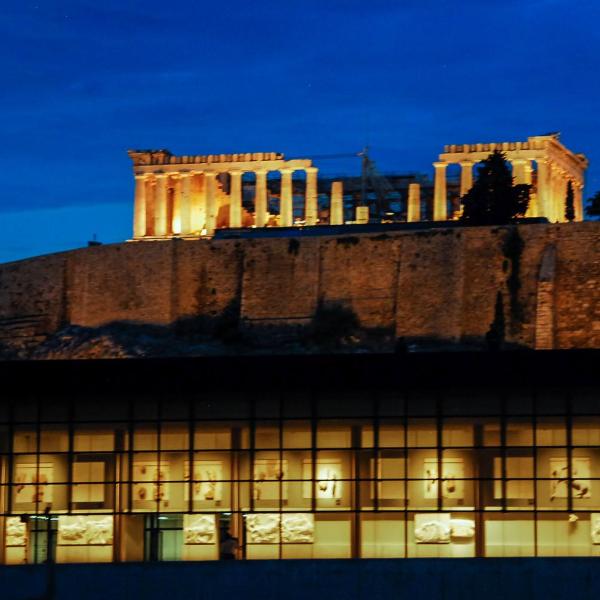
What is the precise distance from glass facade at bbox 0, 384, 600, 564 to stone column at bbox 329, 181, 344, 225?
5679 cm

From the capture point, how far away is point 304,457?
51.9 meters

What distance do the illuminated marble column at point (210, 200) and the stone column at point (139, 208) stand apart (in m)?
3.27

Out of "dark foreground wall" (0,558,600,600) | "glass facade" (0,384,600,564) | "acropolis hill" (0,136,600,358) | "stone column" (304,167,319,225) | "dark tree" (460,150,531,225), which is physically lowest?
"dark foreground wall" (0,558,600,600)

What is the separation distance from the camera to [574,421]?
168 feet

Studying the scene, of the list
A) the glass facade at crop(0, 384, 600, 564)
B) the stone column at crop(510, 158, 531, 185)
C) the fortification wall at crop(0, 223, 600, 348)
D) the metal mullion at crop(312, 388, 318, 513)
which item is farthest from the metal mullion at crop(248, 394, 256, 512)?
the stone column at crop(510, 158, 531, 185)

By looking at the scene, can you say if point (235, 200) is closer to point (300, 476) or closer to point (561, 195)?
point (561, 195)

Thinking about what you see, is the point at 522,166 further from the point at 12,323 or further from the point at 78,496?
the point at 78,496

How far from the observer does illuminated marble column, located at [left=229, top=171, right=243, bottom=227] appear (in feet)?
Result: 358

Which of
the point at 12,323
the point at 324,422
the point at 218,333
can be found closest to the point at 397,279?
the point at 218,333

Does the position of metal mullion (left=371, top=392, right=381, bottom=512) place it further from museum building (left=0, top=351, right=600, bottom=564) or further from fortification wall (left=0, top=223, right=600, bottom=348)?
fortification wall (left=0, top=223, right=600, bottom=348)

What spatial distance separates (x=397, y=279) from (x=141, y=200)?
24.5 meters

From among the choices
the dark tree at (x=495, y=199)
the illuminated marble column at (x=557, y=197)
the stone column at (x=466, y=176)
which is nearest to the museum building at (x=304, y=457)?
the dark tree at (x=495, y=199)

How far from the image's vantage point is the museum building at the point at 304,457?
5131 centimetres

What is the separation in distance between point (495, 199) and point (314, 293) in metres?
11.4
